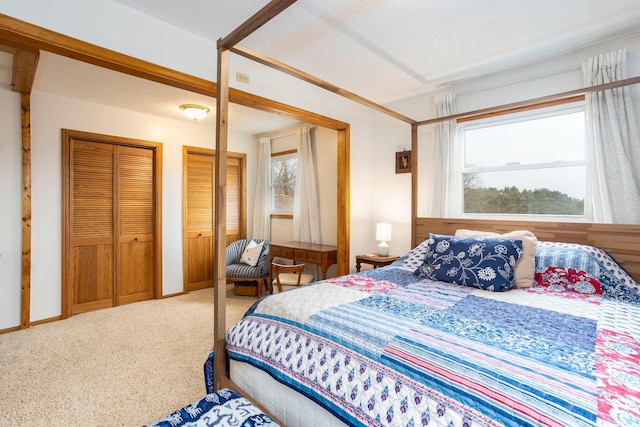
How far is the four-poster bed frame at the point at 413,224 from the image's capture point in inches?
67.3

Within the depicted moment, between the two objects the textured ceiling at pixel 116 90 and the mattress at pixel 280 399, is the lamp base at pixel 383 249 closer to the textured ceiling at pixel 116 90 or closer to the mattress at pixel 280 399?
the textured ceiling at pixel 116 90

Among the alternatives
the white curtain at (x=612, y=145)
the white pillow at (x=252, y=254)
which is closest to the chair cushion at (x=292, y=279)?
the white pillow at (x=252, y=254)

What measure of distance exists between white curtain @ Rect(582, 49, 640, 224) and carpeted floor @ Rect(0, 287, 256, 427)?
3.22m

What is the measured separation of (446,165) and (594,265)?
61.4 inches

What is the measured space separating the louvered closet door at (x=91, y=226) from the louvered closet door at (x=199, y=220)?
3.07 feet

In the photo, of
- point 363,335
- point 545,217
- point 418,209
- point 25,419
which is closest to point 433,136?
point 418,209

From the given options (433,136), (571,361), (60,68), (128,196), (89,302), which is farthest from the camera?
(128,196)

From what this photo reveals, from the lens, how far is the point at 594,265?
2053 mm

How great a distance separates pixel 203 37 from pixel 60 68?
1.35 m

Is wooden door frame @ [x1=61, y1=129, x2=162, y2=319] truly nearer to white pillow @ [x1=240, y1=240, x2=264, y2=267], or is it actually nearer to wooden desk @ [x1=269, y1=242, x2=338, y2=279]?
white pillow @ [x1=240, y1=240, x2=264, y2=267]

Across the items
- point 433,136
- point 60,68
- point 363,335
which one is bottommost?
point 363,335

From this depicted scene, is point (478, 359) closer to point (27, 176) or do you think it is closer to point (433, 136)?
point (433, 136)

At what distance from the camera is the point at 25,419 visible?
1865 millimetres

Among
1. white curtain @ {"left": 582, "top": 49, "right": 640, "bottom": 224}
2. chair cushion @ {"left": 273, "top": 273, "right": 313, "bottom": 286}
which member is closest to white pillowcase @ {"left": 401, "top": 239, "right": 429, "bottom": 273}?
white curtain @ {"left": 582, "top": 49, "right": 640, "bottom": 224}
